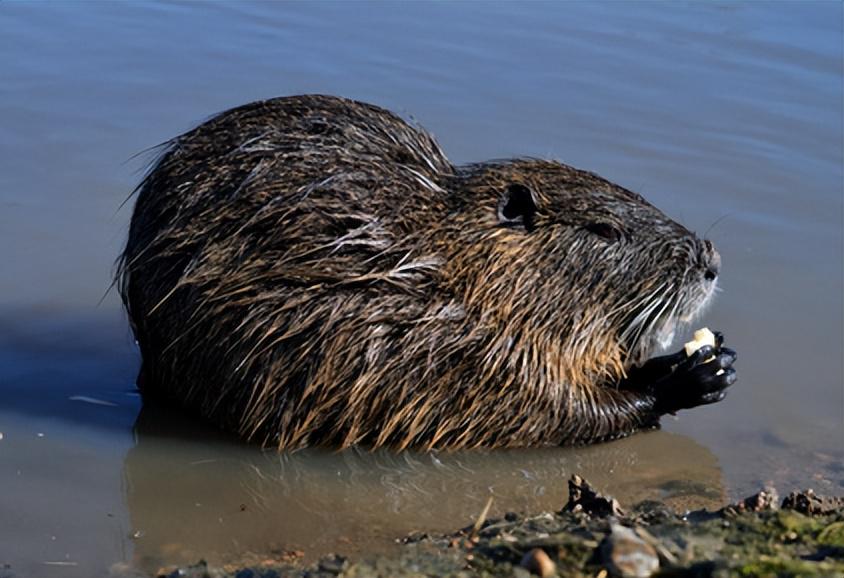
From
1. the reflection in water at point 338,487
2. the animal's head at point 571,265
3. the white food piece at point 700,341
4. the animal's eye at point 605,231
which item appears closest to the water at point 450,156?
the reflection in water at point 338,487

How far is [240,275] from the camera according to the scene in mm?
4621

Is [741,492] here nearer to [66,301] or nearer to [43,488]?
[43,488]

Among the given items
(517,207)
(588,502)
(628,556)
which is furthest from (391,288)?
(628,556)

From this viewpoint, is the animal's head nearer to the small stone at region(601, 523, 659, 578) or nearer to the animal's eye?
the animal's eye

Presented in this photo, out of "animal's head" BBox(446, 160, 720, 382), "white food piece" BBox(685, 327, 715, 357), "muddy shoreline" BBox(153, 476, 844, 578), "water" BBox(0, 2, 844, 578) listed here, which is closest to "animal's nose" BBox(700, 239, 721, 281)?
"animal's head" BBox(446, 160, 720, 382)

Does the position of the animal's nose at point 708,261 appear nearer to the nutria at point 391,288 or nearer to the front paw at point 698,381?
the nutria at point 391,288

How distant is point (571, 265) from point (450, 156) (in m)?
2.13

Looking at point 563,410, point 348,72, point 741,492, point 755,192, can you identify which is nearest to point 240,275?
point 563,410

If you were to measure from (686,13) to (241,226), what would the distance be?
207 inches

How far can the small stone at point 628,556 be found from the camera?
10.2 feet

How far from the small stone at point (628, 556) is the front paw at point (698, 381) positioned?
69.1 inches

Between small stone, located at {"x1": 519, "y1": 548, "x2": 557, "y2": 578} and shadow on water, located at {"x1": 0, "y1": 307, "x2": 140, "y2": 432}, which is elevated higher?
small stone, located at {"x1": 519, "y1": 548, "x2": 557, "y2": 578}

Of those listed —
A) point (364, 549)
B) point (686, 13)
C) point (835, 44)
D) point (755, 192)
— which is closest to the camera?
point (364, 549)

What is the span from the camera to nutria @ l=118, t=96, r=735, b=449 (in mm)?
4645
